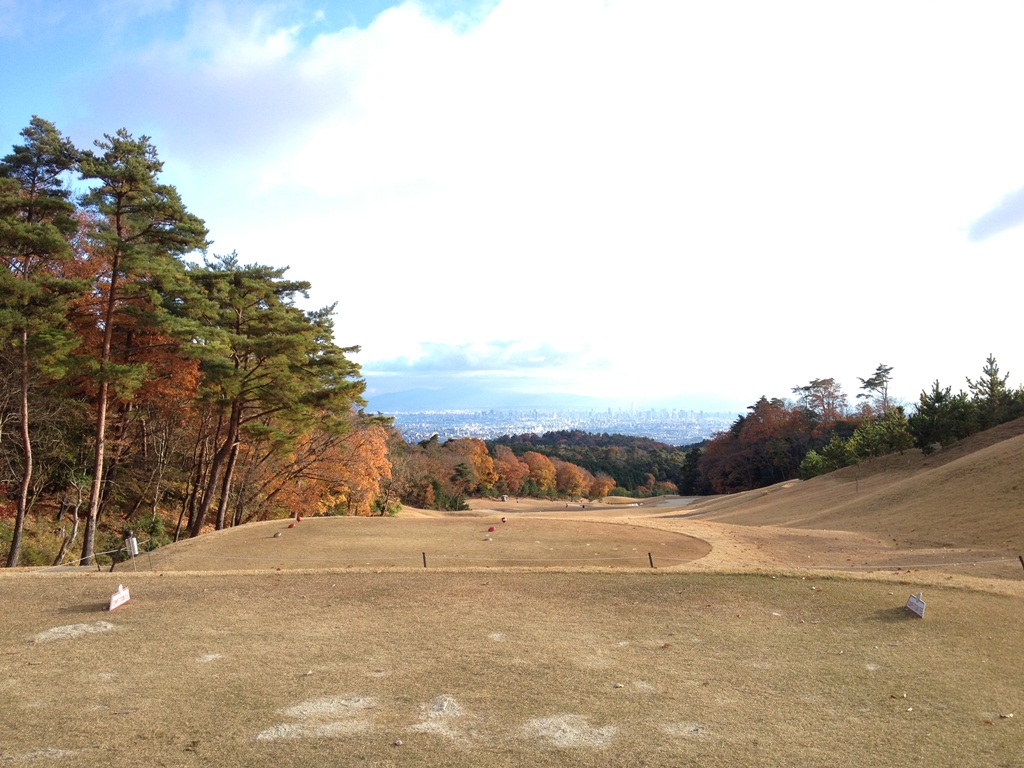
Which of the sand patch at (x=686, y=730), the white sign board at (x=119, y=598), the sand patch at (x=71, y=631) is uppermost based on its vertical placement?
the white sign board at (x=119, y=598)

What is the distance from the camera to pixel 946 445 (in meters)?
32.9

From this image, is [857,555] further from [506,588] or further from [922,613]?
[506,588]

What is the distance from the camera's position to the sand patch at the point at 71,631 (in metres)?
8.30

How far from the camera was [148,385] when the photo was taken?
2152 cm

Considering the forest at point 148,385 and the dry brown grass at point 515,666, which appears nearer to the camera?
the dry brown grass at point 515,666

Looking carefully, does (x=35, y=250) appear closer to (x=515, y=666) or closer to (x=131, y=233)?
(x=131, y=233)

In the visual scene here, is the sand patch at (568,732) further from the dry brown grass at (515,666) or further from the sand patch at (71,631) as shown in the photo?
the sand patch at (71,631)

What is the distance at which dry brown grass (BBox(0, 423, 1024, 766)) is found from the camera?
5.45m

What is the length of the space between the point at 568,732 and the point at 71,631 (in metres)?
7.29

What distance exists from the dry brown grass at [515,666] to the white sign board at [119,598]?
0.26m

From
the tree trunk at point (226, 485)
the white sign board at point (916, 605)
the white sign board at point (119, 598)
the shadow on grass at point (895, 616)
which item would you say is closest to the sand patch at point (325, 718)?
the white sign board at point (119, 598)

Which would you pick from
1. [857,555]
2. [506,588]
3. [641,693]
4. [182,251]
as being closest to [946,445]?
[857,555]

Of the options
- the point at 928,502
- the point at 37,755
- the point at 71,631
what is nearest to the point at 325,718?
the point at 37,755

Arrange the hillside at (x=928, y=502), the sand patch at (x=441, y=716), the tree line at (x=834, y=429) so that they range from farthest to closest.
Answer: the tree line at (x=834, y=429) → the hillside at (x=928, y=502) → the sand patch at (x=441, y=716)
